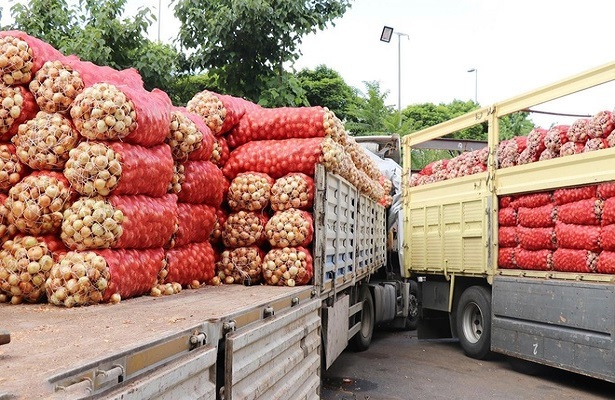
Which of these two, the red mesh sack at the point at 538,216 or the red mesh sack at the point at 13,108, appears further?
the red mesh sack at the point at 538,216

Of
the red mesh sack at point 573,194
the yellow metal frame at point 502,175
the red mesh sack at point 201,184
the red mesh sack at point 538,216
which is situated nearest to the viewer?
the red mesh sack at point 201,184

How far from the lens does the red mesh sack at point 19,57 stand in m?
3.59

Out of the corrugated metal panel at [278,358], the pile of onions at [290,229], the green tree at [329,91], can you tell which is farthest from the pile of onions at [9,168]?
the green tree at [329,91]

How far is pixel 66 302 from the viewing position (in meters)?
3.37

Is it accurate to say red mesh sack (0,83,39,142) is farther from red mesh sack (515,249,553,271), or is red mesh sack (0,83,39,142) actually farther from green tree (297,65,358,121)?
green tree (297,65,358,121)

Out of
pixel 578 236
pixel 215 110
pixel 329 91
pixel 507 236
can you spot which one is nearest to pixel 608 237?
pixel 578 236

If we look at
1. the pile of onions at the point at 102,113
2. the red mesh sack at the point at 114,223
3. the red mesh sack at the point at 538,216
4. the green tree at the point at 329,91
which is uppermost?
the green tree at the point at 329,91

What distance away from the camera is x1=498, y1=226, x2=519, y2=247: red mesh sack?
26.3 ft

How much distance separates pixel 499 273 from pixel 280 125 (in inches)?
162

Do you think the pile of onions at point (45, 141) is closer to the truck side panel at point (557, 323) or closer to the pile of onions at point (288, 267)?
the pile of onions at point (288, 267)

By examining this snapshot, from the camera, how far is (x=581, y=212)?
272 inches

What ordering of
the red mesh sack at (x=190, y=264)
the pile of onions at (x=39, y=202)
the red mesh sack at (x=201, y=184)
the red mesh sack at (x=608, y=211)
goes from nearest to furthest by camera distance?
the pile of onions at (x=39, y=202) → the red mesh sack at (x=190, y=264) → the red mesh sack at (x=201, y=184) → the red mesh sack at (x=608, y=211)

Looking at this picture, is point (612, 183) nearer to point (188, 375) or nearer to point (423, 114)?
point (188, 375)

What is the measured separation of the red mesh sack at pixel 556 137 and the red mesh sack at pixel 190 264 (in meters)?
4.44
